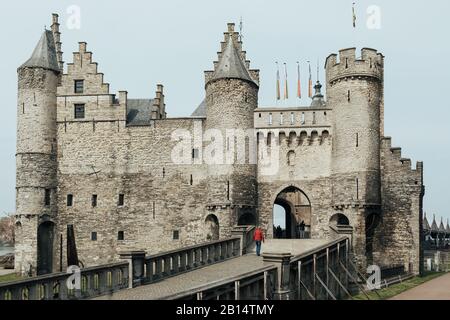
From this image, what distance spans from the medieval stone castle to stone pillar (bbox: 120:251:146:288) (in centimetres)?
1409

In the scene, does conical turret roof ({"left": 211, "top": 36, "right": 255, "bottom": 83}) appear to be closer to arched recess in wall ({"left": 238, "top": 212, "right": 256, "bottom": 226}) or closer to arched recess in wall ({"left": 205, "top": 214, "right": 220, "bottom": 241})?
arched recess in wall ({"left": 238, "top": 212, "right": 256, "bottom": 226})

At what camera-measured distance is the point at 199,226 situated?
31.2 metres

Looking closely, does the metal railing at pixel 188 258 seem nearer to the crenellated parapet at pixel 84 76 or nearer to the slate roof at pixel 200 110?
the slate roof at pixel 200 110

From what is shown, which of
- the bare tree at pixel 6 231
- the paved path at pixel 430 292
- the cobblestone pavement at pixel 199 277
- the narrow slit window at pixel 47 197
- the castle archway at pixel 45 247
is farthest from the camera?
the bare tree at pixel 6 231

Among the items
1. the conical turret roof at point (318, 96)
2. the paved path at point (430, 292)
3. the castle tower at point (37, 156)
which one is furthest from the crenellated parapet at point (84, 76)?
the conical turret roof at point (318, 96)

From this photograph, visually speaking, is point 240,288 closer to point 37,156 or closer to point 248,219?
point 248,219

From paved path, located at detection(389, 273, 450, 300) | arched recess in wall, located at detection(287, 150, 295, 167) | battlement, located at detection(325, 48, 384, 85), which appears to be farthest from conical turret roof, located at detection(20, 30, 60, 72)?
paved path, located at detection(389, 273, 450, 300)

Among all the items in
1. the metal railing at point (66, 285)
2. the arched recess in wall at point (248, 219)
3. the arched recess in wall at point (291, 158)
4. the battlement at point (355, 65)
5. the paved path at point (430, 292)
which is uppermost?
the battlement at point (355, 65)

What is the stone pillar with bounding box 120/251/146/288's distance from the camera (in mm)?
14836

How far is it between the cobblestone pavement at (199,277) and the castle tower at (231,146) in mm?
5455

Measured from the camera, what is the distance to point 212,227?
30.9m

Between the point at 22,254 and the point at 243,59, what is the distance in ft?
62.2

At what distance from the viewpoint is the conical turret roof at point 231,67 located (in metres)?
30.6
